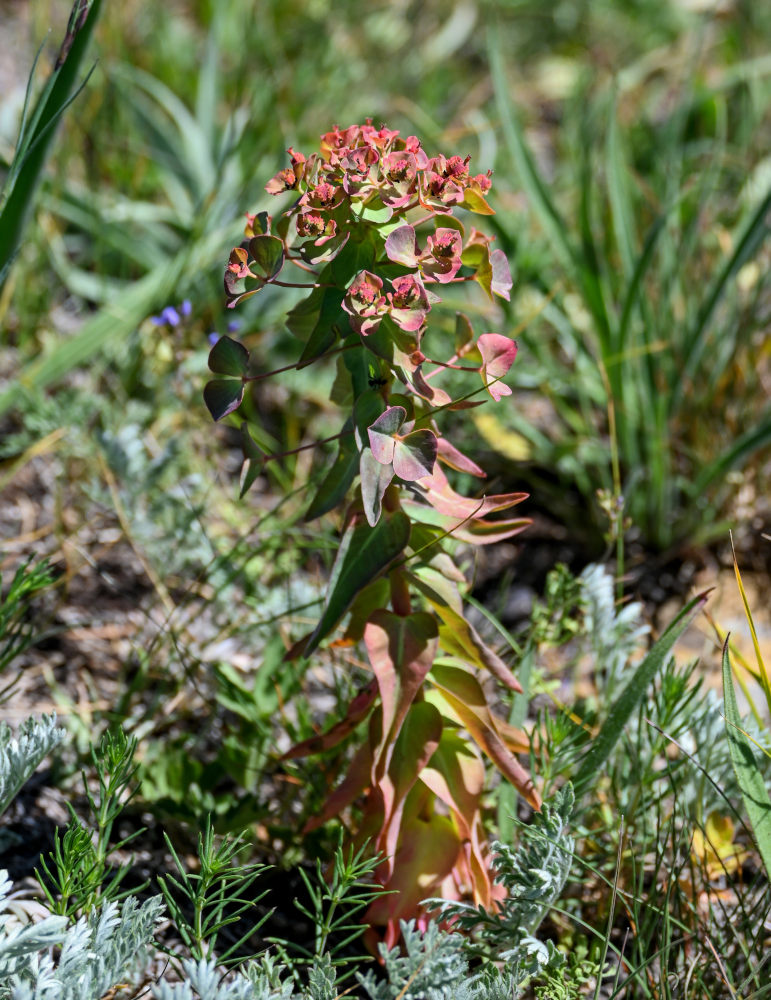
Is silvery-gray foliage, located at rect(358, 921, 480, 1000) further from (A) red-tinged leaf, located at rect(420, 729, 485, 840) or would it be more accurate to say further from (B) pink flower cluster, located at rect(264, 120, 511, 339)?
(B) pink flower cluster, located at rect(264, 120, 511, 339)

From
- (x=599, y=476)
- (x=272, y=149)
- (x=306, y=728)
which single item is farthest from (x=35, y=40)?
(x=306, y=728)

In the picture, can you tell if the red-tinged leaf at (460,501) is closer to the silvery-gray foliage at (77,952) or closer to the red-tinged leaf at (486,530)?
the red-tinged leaf at (486,530)

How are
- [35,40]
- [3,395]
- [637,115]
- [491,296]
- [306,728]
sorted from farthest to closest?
→ [637,115] → [35,40] → [3,395] → [306,728] → [491,296]

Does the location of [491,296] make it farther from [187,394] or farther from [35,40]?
[35,40]

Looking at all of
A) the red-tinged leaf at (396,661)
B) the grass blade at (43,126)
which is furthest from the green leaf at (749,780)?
the grass blade at (43,126)

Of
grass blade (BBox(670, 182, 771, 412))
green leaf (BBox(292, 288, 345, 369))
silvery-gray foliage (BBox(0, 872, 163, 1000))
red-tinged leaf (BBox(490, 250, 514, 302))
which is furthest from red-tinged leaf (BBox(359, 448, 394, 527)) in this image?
grass blade (BBox(670, 182, 771, 412))
